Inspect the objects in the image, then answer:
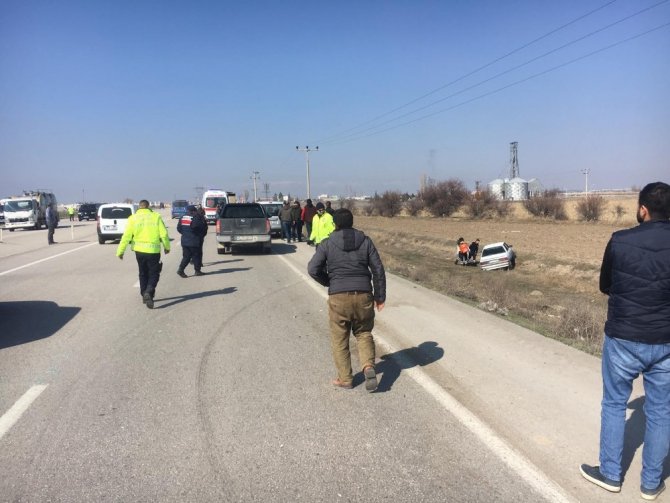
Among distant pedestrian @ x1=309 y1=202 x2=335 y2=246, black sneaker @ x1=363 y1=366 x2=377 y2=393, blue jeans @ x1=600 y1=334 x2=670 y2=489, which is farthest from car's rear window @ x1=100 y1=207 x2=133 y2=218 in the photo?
blue jeans @ x1=600 y1=334 x2=670 y2=489

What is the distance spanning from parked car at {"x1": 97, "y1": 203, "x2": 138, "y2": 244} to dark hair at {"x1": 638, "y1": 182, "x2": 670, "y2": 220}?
24600mm

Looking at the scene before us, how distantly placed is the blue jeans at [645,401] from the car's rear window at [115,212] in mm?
24833

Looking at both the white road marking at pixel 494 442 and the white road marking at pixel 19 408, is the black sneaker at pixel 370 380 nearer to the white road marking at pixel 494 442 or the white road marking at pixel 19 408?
the white road marking at pixel 494 442

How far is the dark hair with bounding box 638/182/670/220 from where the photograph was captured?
11.0ft

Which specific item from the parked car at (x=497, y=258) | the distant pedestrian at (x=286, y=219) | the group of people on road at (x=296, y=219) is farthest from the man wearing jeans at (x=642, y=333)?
the distant pedestrian at (x=286, y=219)

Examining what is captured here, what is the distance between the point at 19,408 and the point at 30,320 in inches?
176

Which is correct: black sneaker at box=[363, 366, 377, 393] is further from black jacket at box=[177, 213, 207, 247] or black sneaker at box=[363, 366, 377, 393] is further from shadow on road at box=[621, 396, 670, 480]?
black jacket at box=[177, 213, 207, 247]

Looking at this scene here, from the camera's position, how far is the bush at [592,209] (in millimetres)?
46562

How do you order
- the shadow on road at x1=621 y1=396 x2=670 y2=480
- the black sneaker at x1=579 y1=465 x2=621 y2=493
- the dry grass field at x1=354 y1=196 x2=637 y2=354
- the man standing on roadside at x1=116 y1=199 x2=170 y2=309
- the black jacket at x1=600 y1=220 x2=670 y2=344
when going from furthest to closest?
the man standing on roadside at x1=116 y1=199 x2=170 y2=309
the dry grass field at x1=354 y1=196 x2=637 y2=354
the shadow on road at x1=621 y1=396 x2=670 y2=480
the black sneaker at x1=579 y1=465 x2=621 y2=493
the black jacket at x1=600 y1=220 x2=670 y2=344

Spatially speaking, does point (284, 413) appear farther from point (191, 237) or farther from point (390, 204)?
point (390, 204)

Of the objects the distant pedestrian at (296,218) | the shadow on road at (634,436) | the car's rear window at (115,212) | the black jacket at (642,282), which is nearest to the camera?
the black jacket at (642,282)

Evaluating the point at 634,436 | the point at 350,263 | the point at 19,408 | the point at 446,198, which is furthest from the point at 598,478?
the point at 446,198

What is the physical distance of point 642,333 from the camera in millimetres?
3324

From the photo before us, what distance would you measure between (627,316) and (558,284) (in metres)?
16.9
